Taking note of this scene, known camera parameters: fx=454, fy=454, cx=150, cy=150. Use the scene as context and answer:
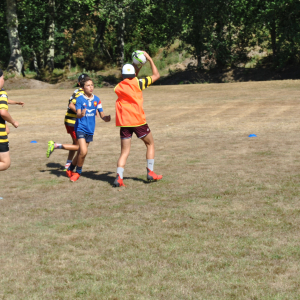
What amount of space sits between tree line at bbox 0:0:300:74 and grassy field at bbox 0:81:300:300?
85.9ft

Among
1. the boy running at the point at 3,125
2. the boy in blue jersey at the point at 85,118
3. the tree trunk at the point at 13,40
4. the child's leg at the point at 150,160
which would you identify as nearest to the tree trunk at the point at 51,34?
the tree trunk at the point at 13,40

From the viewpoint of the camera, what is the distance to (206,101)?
23.8 m

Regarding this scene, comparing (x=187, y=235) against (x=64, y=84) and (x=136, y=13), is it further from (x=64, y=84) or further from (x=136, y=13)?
(x=136, y=13)

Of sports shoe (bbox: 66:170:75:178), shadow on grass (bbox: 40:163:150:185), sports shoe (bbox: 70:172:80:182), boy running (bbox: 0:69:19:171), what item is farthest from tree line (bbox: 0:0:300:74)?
boy running (bbox: 0:69:19:171)

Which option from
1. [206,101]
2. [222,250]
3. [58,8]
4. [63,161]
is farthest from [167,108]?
[58,8]

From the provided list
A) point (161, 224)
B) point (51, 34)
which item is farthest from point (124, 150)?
point (51, 34)

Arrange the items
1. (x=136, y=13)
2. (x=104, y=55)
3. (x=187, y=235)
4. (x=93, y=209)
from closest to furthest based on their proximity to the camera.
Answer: (x=187, y=235) < (x=93, y=209) < (x=136, y=13) < (x=104, y=55)

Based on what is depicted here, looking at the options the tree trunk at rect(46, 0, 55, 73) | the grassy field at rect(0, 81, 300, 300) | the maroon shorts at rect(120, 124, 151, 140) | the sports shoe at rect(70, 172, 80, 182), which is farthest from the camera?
the tree trunk at rect(46, 0, 55, 73)

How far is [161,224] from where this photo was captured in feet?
19.4

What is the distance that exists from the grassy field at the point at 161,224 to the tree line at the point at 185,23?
26198 mm

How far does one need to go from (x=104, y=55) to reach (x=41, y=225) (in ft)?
155

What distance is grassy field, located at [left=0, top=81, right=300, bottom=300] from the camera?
4.22 m

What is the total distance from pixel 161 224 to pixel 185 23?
34.9m

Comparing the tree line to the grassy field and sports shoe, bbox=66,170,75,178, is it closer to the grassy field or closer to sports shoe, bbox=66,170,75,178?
the grassy field
